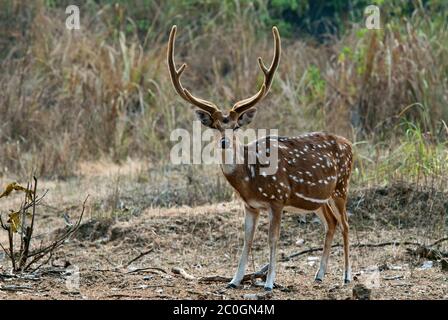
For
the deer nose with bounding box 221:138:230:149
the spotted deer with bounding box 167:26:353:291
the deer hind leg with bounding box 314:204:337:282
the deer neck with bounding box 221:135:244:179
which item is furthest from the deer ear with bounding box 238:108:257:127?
the deer hind leg with bounding box 314:204:337:282

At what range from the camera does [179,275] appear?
9.78 metres

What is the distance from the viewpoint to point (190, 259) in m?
11.1

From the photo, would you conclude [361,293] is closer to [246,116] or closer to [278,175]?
[278,175]

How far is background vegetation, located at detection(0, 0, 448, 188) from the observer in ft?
48.5

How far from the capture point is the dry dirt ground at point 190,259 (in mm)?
8914

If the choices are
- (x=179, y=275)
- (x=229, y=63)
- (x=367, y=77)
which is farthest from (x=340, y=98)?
(x=179, y=275)

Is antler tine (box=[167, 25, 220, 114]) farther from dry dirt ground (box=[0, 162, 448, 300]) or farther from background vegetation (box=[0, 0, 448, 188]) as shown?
background vegetation (box=[0, 0, 448, 188])

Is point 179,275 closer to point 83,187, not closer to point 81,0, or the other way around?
point 83,187

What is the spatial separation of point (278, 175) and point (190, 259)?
2.16 m

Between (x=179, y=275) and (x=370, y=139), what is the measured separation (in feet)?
18.1

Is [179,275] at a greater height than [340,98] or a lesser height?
lesser

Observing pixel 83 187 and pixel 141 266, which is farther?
pixel 83 187

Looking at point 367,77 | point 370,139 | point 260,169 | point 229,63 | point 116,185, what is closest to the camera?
point 260,169

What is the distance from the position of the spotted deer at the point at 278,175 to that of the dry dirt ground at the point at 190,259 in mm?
429
